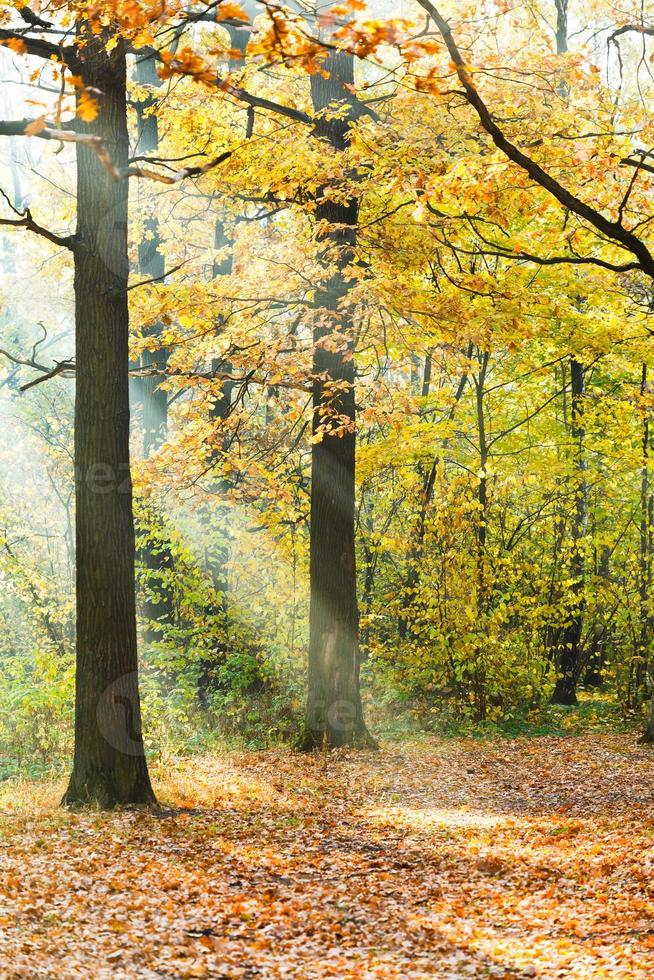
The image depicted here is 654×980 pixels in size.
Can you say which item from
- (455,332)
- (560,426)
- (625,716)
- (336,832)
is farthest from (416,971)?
(560,426)

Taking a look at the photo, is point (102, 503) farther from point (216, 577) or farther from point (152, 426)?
point (152, 426)

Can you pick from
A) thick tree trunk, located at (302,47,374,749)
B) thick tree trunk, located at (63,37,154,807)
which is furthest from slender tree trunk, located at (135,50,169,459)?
thick tree trunk, located at (63,37,154,807)

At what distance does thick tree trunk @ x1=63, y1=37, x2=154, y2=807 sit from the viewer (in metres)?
8.04

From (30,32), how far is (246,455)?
6.55 metres

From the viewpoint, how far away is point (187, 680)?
1434 cm

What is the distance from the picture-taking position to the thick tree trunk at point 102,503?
804cm

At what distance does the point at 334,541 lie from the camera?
11.7m

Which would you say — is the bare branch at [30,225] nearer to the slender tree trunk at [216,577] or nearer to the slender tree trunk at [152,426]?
the slender tree trunk at [152,426]

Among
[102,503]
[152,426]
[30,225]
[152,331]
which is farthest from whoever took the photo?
[152,331]

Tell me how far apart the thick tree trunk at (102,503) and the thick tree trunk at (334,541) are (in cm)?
363

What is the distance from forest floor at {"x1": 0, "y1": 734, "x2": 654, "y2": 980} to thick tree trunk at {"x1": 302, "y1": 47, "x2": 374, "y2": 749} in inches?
52.2

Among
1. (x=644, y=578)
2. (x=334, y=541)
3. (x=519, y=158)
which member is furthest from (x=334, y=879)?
(x=644, y=578)

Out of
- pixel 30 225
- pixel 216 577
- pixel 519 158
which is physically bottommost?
A: pixel 216 577

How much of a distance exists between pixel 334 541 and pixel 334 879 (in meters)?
5.60
